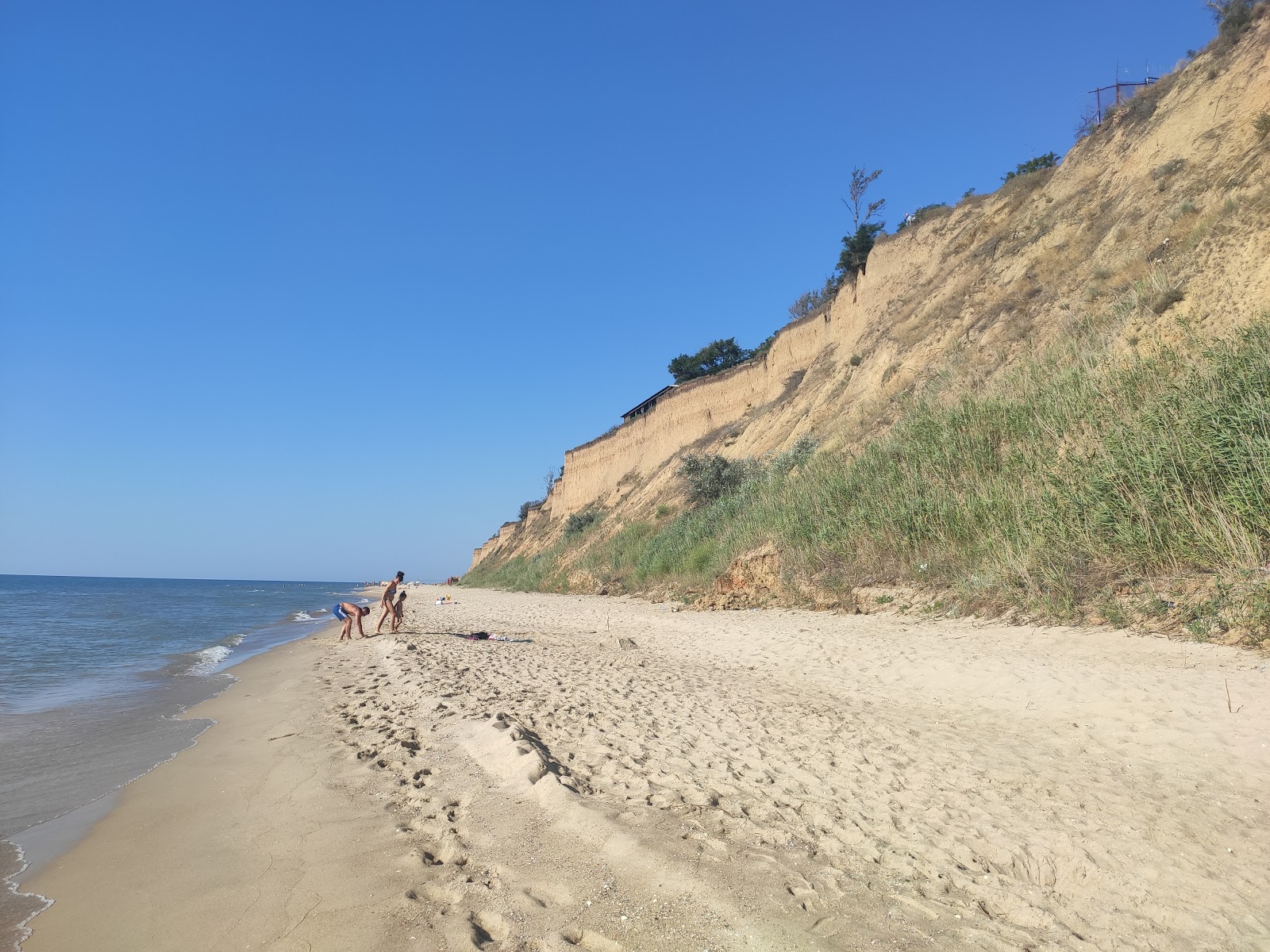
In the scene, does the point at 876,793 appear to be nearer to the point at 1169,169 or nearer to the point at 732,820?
the point at 732,820

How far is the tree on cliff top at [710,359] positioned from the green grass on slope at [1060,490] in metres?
36.7

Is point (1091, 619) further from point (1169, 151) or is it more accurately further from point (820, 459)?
point (1169, 151)

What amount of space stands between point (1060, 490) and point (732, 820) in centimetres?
731

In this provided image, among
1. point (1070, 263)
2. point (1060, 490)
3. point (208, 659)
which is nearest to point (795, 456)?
point (1070, 263)

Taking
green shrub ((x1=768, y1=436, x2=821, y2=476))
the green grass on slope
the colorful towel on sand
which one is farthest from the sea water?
green shrub ((x1=768, y1=436, x2=821, y2=476))

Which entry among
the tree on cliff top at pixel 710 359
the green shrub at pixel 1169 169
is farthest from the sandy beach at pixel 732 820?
the tree on cliff top at pixel 710 359

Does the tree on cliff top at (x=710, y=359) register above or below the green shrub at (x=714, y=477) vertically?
above

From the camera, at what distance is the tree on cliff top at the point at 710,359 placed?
51.3 m

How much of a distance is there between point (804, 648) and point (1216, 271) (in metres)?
9.77

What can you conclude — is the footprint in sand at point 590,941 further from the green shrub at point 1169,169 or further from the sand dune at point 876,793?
the green shrub at point 1169,169

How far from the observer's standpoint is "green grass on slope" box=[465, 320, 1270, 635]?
6941 millimetres

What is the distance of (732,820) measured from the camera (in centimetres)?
352

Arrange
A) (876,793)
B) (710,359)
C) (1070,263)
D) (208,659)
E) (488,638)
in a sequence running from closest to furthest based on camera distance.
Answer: (876,793), (488,638), (208,659), (1070,263), (710,359)

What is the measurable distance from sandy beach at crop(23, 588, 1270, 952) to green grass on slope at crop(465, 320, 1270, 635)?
1275mm
